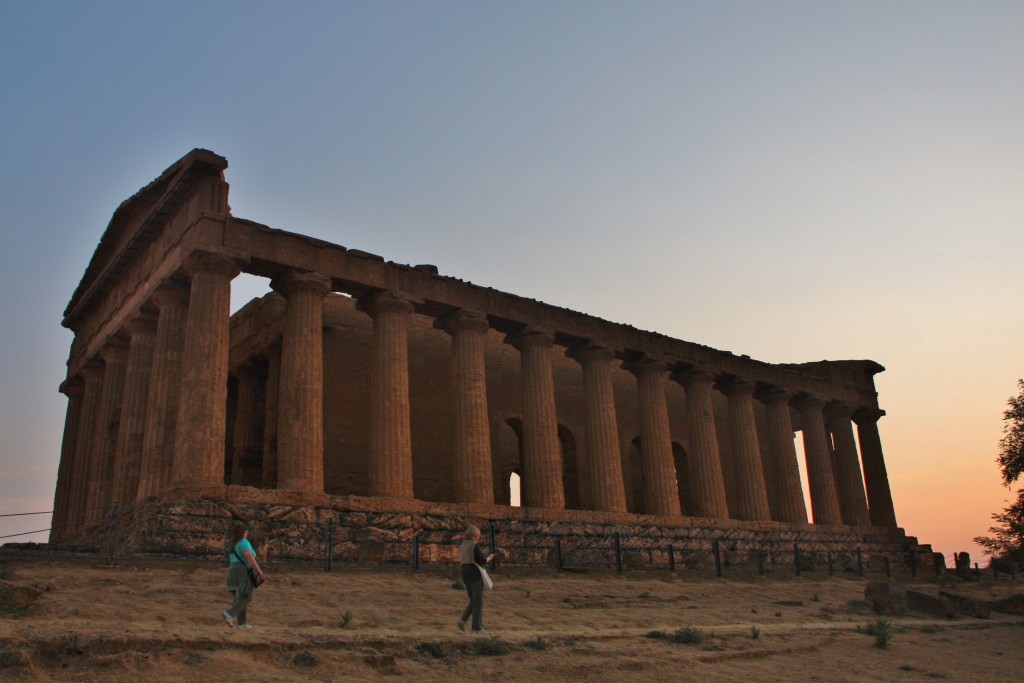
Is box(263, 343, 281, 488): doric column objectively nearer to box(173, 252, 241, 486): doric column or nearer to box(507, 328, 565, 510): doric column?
box(173, 252, 241, 486): doric column

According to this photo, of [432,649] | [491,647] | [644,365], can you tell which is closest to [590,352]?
[644,365]

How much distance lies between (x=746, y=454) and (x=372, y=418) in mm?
14956

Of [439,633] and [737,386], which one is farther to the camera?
[737,386]

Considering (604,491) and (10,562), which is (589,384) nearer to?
(604,491)

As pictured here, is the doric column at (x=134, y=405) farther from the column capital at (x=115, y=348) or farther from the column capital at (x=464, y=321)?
the column capital at (x=464, y=321)

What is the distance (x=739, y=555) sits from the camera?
28344mm

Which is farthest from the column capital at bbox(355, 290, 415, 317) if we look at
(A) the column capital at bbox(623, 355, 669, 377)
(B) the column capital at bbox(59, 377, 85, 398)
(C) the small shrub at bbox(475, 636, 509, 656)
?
(C) the small shrub at bbox(475, 636, 509, 656)

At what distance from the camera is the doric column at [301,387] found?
20641mm

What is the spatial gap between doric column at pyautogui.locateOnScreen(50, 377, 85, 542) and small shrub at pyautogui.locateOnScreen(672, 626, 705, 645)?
68.0 feet

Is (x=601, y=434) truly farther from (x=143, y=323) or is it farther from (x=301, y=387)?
(x=143, y=323)

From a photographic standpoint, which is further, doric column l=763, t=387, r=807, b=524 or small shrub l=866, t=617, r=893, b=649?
doric column l=763, t=387, r=807, b=524

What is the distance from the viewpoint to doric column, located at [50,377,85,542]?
27.5 m

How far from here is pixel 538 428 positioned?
26172 millimetres

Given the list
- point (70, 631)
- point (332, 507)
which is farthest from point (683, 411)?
point (70, 631)
